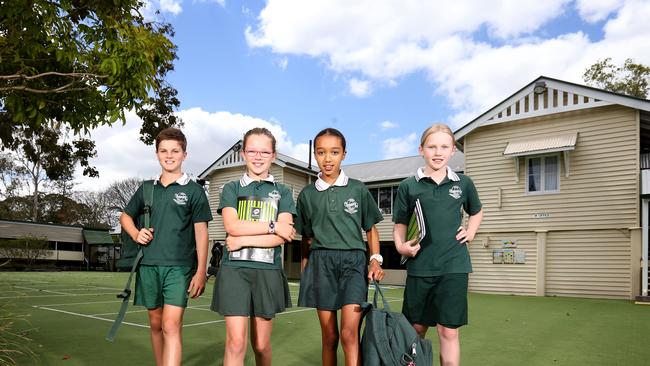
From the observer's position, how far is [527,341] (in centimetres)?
720

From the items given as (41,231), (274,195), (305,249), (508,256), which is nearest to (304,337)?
(305,249)

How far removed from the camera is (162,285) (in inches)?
146

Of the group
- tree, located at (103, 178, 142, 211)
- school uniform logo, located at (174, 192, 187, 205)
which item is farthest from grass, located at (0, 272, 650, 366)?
tree, located at (103, 178, 142, 211)

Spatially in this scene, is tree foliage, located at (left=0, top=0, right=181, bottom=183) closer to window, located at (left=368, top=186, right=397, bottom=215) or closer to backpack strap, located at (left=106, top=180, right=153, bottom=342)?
backpack strap, located at (left=106, top=180, right=153, bottom=342)

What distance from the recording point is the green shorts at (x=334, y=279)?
3609 mm

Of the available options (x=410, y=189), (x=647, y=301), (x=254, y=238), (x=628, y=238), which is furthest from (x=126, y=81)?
(x=628, y=238)

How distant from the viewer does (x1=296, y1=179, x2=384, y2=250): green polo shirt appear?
3.70 m

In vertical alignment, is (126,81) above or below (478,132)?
below

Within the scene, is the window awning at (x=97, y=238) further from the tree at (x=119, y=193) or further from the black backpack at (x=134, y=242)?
the black backpack at (x=134, y=242)

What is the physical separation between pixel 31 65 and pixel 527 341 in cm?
735

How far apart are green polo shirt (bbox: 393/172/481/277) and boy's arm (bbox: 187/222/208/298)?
152 cm

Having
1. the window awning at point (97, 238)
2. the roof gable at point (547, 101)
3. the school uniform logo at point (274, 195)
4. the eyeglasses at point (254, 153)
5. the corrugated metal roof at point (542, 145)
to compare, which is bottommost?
the window awning at point (97, 238)

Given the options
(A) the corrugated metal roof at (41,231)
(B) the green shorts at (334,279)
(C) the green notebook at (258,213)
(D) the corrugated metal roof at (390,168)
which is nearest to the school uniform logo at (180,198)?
(C) the green notebook at (258,213)

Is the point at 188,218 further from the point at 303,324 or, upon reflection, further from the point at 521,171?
the point at 521,171
